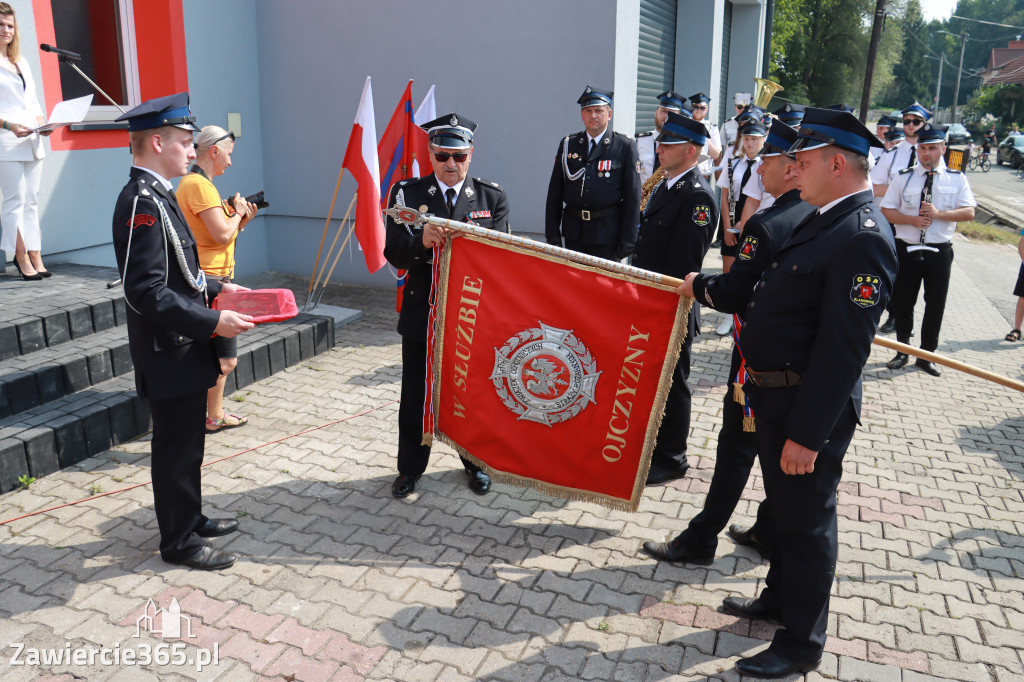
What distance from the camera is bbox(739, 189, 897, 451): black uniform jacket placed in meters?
2.80

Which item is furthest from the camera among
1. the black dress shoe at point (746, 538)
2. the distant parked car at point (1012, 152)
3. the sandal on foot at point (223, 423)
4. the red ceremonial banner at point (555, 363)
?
the distant parked car at point (1012, 152)

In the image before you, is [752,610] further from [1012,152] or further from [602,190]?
[1012,152]

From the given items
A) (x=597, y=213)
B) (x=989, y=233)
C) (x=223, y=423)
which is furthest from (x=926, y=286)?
(x=989, y=233)

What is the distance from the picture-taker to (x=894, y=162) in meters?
8.02

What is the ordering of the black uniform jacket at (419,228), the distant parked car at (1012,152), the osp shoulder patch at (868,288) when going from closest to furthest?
the osp shoulder patch at (868,288), the black uniform jacket at (419,228), the distant parked car at (1012,152)

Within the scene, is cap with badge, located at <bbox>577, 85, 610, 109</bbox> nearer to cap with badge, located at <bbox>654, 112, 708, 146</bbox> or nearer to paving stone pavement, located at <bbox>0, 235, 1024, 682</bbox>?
cap with badge, located at <bbox>654, 112, 708, 146</bbox>

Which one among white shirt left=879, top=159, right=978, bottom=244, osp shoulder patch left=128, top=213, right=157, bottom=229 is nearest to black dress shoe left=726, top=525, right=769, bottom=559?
osp shoulder patch left=128, top=213, right=157, bottom=229

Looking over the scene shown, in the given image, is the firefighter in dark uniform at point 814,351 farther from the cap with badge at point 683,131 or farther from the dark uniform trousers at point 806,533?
the cap with badge at point 683,131

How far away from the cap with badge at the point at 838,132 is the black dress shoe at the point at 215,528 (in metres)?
3.36

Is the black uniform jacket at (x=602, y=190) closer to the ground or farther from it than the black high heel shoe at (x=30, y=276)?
farther from it

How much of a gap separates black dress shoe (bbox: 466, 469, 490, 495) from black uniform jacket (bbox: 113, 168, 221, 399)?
5.49 feet

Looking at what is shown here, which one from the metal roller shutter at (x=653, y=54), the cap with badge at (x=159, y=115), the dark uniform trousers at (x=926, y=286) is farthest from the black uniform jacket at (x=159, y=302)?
the metal roller shutter at (x=653, y=54)

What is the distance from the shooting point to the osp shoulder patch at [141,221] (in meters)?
3.46

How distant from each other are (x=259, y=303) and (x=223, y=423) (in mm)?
1540
